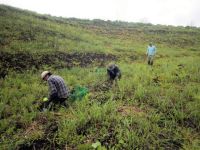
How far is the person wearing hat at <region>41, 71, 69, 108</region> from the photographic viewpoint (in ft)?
21.8

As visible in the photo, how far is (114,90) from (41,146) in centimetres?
409

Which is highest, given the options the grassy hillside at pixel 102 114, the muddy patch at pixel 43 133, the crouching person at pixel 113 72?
the crouching person at pixel 113 72

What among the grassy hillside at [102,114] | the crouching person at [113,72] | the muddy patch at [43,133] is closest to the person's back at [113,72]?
the crouching person at [113,72]

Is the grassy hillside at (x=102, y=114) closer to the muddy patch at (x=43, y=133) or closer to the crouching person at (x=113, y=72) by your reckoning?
the muddy patch at (x=43, y=133)

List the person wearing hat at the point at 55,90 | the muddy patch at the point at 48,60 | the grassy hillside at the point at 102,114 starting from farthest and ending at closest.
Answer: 1. the muddy patch at the point at 48,60
2. the person wearing hat at the point at 55,90
3. the grassy hillside at the point at 102,114

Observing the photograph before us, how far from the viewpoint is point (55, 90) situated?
666cm

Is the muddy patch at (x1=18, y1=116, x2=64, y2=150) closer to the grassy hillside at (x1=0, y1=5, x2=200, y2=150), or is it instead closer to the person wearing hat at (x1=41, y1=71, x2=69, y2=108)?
the grassy hillside at (x1=0, y1=5, x2=200, y2=150)

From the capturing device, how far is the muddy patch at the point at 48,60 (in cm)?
1223

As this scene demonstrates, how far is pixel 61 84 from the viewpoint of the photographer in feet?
22.2

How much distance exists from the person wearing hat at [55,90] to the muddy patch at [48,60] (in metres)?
4.91

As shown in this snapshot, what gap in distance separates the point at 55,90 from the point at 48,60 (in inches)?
321

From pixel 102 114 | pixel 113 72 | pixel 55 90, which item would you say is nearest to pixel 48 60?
pixel 113 72

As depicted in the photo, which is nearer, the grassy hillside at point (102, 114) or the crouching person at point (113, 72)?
the grassy hillside at point (102, 114)

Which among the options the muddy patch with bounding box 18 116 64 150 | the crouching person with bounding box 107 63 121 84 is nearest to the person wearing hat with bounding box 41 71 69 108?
the muddy patch with bounding box 18 116 64 150
